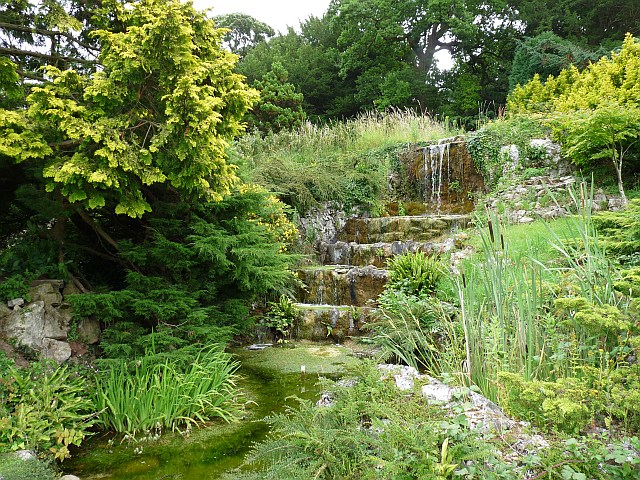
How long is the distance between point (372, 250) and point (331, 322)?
1.94m

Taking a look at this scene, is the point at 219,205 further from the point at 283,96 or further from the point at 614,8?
the point at 614,8

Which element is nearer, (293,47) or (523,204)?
(523,204)

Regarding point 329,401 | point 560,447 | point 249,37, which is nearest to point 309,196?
point 329,401

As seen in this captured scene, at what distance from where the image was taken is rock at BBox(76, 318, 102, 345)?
3.61 meters

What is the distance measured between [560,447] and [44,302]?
3.75 metres

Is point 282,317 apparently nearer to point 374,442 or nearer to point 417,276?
point 417,276

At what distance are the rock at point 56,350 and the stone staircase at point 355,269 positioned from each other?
10.4 feet

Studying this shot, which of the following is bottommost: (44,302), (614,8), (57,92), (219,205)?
(44,302)

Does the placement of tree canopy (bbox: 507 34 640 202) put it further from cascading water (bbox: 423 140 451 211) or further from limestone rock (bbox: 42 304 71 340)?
limestone rock (bbox: 42 304 71 340)

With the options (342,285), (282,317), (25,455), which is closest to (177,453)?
(25,455)

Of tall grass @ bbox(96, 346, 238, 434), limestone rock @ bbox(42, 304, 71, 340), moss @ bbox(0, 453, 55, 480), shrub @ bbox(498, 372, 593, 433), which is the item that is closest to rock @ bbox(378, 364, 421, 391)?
shrub @ bbox(498, 372, 593, 433)

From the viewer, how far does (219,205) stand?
445cm

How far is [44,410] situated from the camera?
279cm

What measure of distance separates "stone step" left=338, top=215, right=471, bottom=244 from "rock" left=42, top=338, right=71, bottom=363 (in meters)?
5.88
